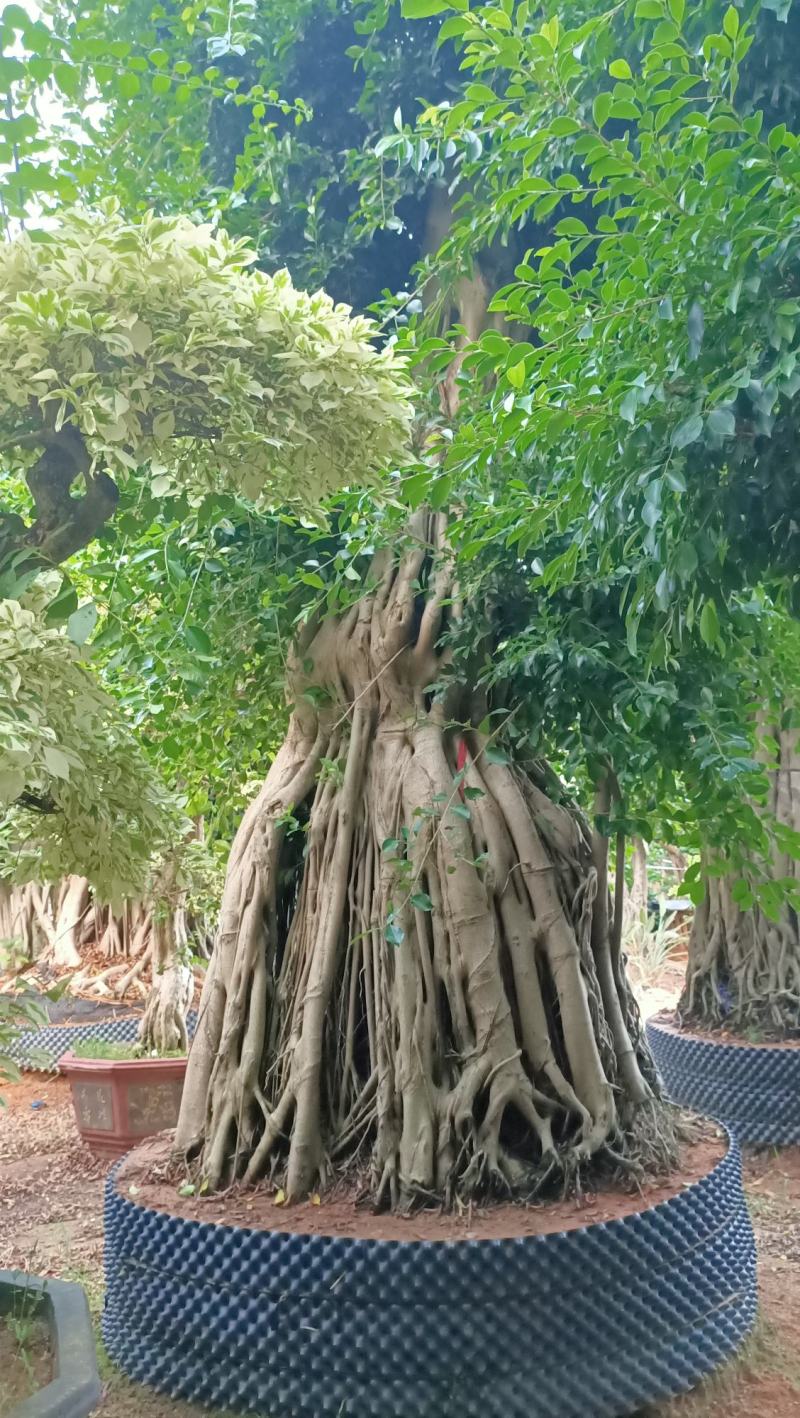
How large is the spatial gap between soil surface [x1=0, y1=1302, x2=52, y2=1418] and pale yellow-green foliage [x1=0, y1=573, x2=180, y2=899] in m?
0.82

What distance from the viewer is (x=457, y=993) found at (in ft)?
9.73

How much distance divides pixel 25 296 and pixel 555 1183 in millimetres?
2359

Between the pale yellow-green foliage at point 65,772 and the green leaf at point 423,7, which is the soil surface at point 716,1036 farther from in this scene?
the green leaf at point 423,7

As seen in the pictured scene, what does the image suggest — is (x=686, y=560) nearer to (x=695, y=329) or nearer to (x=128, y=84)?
(x=695, y=329)

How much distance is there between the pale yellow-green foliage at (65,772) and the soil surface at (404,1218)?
1.01 m

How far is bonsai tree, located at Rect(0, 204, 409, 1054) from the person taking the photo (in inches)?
59.1

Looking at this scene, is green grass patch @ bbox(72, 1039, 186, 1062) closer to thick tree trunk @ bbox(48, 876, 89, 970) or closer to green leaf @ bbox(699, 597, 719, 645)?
thick tree trunk @ bbox(48, 876, 89, 970)

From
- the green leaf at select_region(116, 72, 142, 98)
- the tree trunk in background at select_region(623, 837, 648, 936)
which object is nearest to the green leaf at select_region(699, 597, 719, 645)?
the green leaf at select_region(116, 72, 142, 98)

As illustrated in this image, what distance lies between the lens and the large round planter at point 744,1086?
4.67 metres

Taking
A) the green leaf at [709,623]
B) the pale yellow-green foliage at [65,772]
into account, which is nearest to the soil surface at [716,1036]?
the pale yellow-green foliage at [65,772]

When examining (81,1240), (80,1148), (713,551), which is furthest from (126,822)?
(80,1148)

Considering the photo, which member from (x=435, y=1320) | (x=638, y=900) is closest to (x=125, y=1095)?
(x=435, y=1320)

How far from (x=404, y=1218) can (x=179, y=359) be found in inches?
81.0

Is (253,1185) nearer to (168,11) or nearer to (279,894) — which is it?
(279,894)
